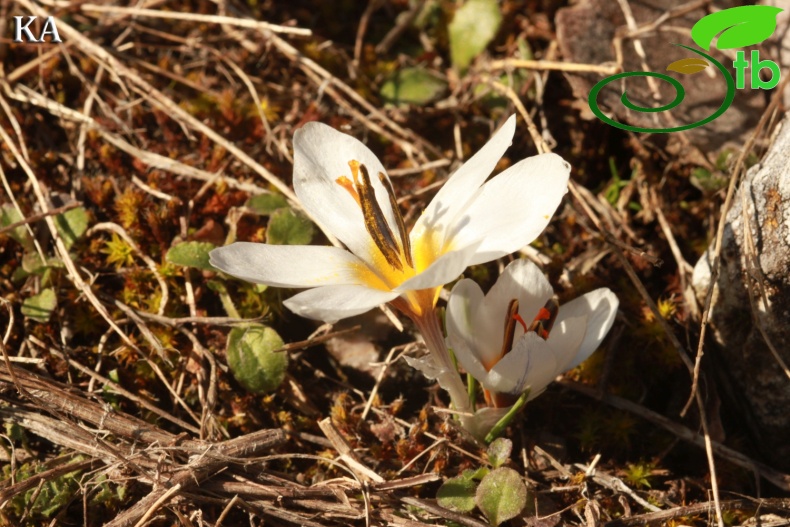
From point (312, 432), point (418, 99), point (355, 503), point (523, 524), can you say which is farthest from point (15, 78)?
point (523, 524)

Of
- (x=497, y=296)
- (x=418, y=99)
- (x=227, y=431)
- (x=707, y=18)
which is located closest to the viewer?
(x=497, y=296)

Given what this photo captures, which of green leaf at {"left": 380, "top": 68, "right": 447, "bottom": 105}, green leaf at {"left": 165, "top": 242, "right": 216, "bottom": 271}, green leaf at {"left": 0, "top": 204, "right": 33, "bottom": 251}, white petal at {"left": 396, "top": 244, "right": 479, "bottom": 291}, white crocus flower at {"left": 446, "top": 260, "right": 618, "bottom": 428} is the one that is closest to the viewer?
white petal at {"left": 396, "top": 244, "right": 479, "bottom": 291}

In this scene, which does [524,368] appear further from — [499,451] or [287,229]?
[287,229]

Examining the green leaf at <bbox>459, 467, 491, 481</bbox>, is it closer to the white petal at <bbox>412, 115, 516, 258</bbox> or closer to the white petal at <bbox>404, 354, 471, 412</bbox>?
the white petal at <bbox>404, 354, 471, 412</bbox>

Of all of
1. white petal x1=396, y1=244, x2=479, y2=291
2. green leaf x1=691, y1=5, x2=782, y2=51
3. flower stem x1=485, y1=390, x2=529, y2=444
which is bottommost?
flower stem x1=485, y1=390, x2=529, y2=444

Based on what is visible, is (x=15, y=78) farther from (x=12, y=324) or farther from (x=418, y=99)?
(x=418, y=99)

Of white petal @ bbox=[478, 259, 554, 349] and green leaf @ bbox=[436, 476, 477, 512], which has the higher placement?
white petal @ bbox=[478, 259, 554, 349]

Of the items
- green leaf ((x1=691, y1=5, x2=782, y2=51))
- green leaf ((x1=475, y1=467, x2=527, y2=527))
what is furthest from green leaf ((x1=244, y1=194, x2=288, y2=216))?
green leaf ((x1=691, y1=5, x2=782, y2=51))
